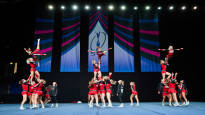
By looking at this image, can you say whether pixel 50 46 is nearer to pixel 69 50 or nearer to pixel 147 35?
Answer: pixel 69 50

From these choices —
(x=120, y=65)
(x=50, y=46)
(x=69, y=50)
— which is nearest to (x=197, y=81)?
(x=120, y=65)

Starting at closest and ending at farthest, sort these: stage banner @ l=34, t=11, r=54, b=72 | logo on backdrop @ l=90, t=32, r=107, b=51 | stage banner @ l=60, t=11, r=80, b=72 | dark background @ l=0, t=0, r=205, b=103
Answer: stage banner @ l=34, t=11, r=54, b=72
stage banner @ l=60, t=11, r=80, b=72
dark background @ l=0, t=0, r=205, b=103
logo on backdrop @ l=90, t=32, r=107, b=51

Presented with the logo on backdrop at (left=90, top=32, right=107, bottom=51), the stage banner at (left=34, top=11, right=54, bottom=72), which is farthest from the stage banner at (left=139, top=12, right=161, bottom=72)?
the stage banner at (left=34, top=11, right=54, bottom=72)

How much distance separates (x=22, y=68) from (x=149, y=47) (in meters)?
9.83

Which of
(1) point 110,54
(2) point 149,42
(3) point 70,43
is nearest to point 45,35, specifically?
(3) point 70,43

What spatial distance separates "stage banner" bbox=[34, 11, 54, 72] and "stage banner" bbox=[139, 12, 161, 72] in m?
6.90

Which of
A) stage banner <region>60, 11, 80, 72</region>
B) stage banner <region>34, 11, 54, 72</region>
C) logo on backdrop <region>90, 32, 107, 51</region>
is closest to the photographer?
stage banner <region>34, 11, 54, 72</region>

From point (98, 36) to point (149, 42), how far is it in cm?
399

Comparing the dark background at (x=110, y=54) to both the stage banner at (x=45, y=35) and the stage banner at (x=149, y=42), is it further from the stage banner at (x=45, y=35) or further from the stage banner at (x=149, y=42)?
the stage banner at (x=149, y=42)

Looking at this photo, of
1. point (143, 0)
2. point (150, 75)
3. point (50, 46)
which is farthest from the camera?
point (150, 75)

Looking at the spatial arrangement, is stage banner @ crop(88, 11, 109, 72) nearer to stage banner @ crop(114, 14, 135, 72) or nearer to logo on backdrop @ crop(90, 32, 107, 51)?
logo on backdrop @ crop(90, 32, 107, 51)

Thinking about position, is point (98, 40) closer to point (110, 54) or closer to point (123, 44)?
point (110, 54)

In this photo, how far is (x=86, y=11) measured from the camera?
1288cm

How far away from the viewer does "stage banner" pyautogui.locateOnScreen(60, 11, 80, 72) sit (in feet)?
37.8
